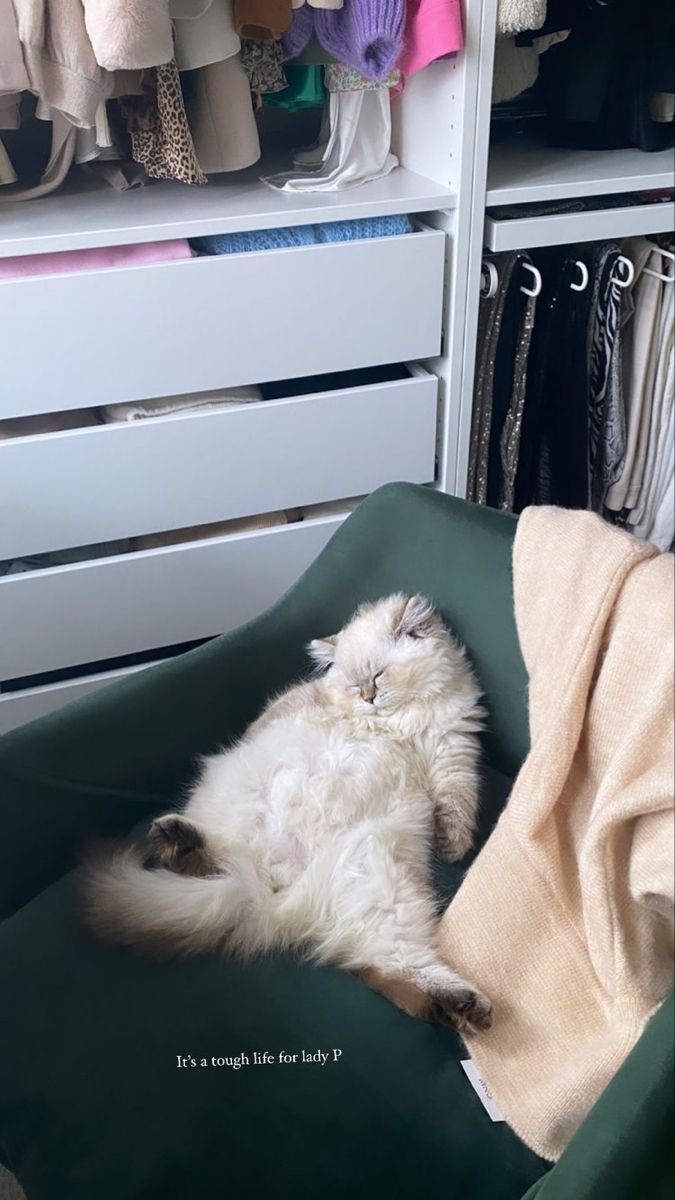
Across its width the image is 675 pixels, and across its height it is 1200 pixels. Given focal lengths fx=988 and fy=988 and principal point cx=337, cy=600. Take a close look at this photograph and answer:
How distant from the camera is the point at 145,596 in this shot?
1.79 meters

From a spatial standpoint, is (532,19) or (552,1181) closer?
(552,1181)

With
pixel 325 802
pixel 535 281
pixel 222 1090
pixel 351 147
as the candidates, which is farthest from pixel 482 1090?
pixel 351 147

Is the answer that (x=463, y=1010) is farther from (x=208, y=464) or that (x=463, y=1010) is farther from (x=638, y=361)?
(x=638, y=361)

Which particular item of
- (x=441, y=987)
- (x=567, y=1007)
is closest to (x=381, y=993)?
(x=441, y=987)

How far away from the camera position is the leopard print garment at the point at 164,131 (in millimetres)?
1518

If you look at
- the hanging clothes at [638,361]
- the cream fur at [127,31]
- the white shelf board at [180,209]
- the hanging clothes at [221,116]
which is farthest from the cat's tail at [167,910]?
the hanging clothes at [638,361]

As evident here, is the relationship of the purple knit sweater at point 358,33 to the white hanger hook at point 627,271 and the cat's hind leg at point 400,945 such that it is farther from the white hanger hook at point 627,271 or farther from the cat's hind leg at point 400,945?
the cat's hind leg at point 400,945

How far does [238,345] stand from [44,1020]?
107 centimetres

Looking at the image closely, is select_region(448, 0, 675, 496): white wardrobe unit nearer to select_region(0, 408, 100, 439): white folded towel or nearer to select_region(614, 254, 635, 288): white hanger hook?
select_region(614, 254, 635, 288): white hanger hook

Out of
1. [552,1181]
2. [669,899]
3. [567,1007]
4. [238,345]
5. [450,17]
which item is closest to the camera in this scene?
[552,1181]

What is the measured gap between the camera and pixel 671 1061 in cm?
77

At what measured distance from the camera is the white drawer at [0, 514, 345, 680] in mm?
1722

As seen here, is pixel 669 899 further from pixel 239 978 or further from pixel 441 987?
pixel 239 978

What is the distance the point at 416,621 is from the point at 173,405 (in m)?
0.67
